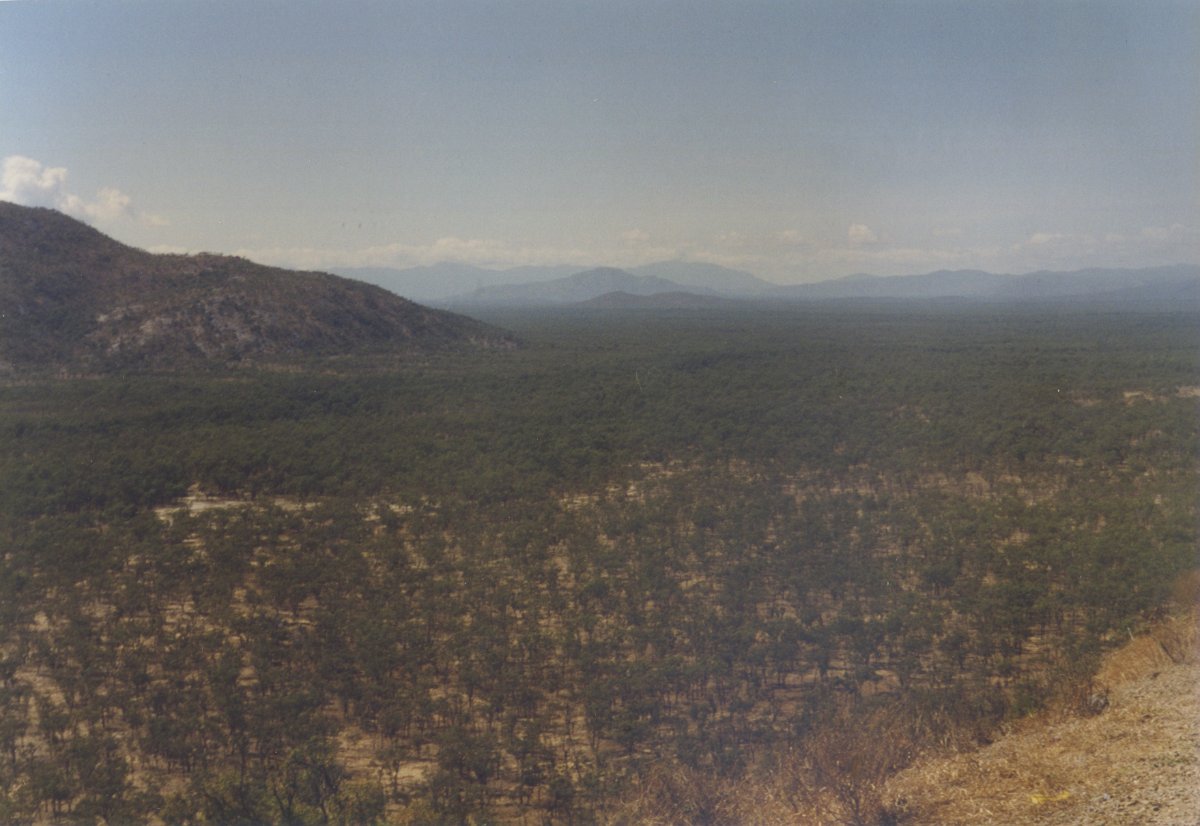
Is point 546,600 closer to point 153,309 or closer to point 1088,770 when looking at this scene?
point 1088,770

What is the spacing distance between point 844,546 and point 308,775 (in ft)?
41.6

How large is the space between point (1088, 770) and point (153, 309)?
210 feet

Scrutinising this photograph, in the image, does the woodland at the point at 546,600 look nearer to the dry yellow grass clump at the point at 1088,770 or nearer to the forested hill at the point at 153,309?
the dry yellow grass clump at the point at 1088,770

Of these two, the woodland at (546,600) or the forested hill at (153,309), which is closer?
the woodland at (546,600)

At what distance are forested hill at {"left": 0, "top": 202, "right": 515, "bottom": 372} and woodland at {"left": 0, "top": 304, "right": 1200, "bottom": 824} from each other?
22.3 metres

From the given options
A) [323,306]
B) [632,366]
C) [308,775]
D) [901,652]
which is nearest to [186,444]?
[308,775]

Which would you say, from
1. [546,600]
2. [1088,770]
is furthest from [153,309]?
[1088,770]

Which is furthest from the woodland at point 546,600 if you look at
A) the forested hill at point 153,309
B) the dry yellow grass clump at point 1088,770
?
the forested hill at point 153,309

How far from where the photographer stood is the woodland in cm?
983

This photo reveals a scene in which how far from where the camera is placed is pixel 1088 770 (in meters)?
8.29

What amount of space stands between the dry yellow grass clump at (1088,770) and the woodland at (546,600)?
496mm

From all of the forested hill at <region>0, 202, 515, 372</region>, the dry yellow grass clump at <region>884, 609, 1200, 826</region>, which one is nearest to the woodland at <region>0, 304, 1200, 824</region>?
the dry yellow grass clump at <region>884, 609, 1200, 826</region>

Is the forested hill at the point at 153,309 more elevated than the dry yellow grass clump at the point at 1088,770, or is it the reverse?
the forested hill at the point at 153,309

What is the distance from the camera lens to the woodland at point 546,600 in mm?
9828
